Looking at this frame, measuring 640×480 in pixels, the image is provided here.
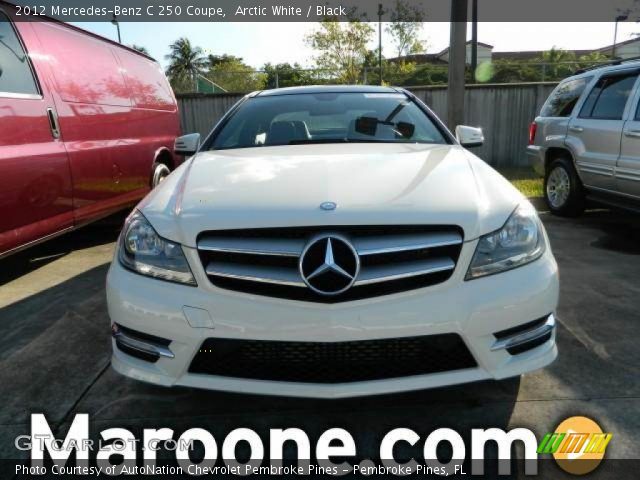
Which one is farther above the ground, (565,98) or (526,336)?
(565,98)

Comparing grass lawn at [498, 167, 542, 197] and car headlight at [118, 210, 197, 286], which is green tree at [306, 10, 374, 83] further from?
car headlight at [118, 210, 197, 286]

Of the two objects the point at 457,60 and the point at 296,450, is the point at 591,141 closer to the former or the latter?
the point at 457,60

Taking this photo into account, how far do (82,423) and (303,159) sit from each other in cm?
158

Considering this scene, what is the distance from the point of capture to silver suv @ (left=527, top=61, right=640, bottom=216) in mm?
4867

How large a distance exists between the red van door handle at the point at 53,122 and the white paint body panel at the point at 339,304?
2.25 metres

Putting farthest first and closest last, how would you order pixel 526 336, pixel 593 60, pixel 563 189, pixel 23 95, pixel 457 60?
pixel 593 60
pixel 457 60
pixel 563 189
pixel 23 95
pixel 526 336

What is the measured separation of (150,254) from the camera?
199cm

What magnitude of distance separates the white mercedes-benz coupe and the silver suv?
3.57 metres

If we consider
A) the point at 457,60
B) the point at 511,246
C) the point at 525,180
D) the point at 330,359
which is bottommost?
the point at 525,180

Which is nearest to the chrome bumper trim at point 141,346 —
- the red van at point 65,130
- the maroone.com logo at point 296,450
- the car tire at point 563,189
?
the maroone.com logo at point 296,450

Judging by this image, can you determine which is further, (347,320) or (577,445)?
(577,445)

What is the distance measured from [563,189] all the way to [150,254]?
5.52 metres

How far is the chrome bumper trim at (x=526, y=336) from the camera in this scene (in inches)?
73.6

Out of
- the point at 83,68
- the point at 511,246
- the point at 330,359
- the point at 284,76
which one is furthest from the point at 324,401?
the point at 284,76
